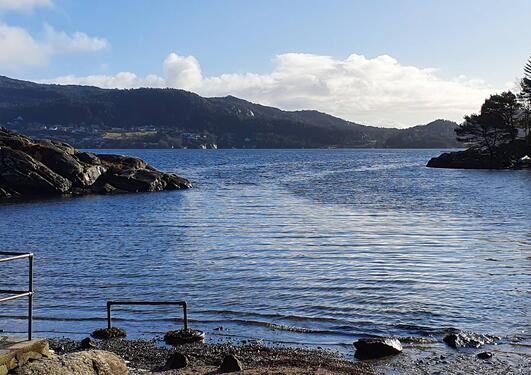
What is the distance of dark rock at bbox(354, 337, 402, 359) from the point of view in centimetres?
1518

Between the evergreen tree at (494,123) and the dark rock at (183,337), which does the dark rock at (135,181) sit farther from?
the evergreen tree at (494,123)

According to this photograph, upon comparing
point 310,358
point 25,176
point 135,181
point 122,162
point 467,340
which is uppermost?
point 122,162

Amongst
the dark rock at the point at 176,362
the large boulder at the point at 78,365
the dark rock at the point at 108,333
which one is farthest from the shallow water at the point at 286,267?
the large boulder at the point at 78,365

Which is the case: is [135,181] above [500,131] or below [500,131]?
below

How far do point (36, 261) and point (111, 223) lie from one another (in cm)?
1545

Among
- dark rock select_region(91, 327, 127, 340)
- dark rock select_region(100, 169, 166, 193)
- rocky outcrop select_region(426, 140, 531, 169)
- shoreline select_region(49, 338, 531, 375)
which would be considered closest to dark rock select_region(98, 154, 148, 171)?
dark rock select_region(100, 169, 166, 193)

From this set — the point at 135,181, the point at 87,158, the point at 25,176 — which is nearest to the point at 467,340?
the point at 25,176

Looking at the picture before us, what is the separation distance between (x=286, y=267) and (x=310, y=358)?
11347 millimetres

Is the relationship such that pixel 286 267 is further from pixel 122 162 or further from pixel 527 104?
pixel 527 104

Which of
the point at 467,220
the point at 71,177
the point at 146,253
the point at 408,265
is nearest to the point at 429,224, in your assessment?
the point at 467,220

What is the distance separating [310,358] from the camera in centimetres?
1496

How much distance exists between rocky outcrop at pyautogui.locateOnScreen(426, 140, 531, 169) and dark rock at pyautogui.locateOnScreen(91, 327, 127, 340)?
101m

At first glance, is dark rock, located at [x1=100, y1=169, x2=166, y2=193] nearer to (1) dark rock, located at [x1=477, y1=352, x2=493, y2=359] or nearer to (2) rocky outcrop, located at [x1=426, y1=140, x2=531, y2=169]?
(1) dark rock, located at [x1=477, y1=352, x2=493, y2=359]

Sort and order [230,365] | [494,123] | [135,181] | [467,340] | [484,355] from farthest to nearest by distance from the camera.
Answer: [494,123]
[135,181]
[467,340]
[484,355]
[230,365]
